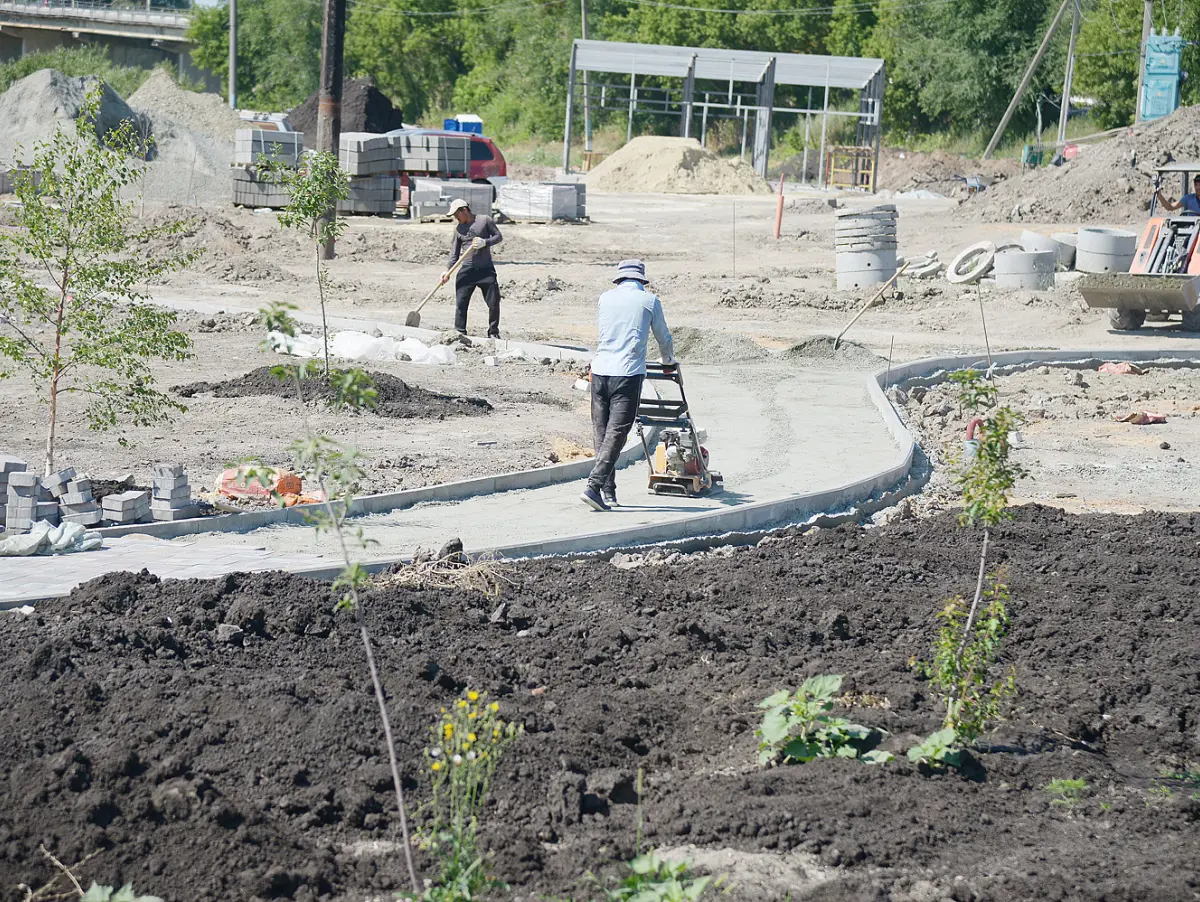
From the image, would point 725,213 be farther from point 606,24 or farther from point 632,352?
point 606,24

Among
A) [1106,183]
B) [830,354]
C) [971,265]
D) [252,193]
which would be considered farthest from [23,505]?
[1106,183]

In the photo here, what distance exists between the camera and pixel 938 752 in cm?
529

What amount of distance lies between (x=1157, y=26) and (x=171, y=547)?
181 ft

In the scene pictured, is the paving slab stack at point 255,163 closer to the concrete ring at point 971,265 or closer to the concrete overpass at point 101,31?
the concrete ring at point 971,265

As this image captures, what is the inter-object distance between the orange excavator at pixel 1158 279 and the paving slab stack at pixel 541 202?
55.1ft

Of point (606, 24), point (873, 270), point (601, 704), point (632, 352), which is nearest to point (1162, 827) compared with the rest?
point (601, 704)

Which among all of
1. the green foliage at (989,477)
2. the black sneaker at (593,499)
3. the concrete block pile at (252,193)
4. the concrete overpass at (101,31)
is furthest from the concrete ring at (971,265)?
the concrete overpass at (101,31)

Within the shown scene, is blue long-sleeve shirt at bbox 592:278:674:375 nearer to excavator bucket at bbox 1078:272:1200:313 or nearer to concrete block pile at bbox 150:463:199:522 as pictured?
concrete block pile at bbox 150:463:199:522

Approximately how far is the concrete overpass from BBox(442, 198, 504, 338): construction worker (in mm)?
76283

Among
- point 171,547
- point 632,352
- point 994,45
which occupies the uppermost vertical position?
point 994,45

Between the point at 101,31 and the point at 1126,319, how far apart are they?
7881cm

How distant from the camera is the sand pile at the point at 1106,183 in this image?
1265 inches

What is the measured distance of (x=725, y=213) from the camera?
38.4m

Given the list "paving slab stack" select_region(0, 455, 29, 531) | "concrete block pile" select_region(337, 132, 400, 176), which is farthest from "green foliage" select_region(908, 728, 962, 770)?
"concrete block pile" select_region(337, 132, 400, 176)
